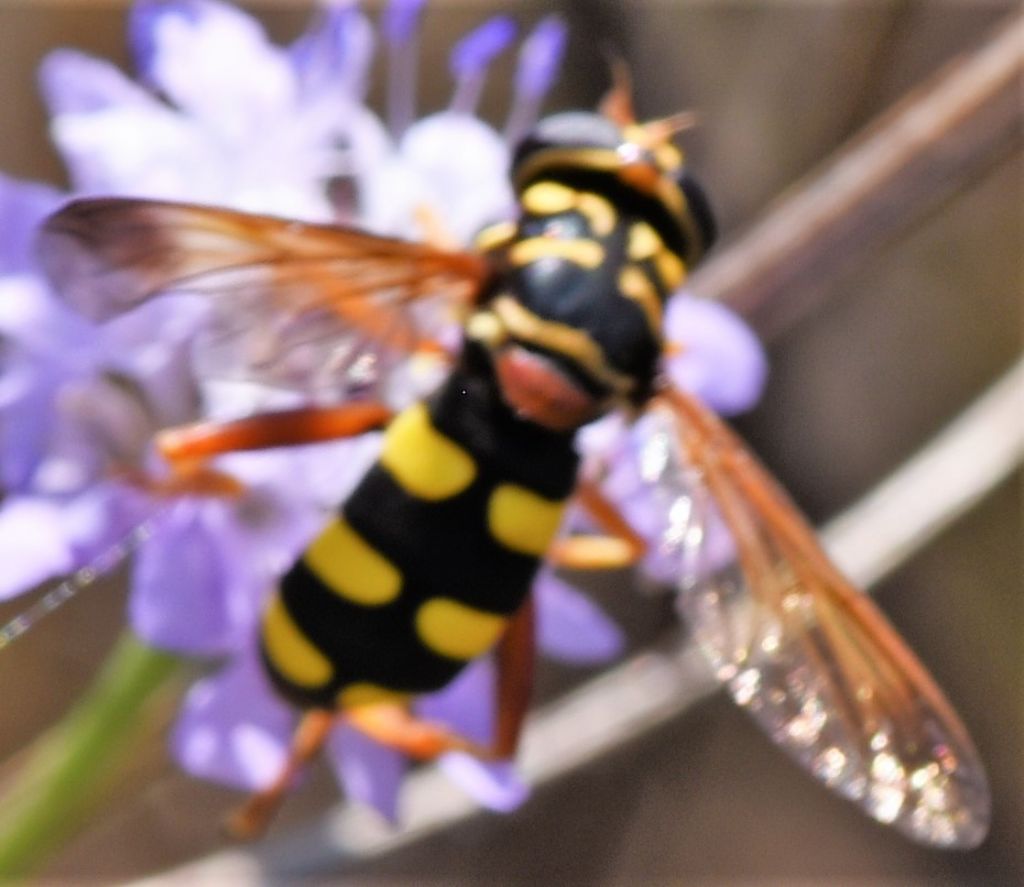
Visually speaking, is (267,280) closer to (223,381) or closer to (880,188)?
(223,381)

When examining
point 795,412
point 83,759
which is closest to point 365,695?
point 83,759

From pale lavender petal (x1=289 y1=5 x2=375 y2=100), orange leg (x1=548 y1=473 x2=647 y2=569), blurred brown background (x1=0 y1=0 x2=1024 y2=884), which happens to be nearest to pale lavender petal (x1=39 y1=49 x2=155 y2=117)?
pale lavender petal (x1=289 y1=5 x2=375 y2=100)

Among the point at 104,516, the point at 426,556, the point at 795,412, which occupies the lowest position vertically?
the point at 795,412

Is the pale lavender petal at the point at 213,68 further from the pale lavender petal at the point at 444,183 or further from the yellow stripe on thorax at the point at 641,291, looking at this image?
the yellow stripe on thorax at the point at 641,291

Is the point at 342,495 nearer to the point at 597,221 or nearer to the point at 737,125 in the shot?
the point at 597,221

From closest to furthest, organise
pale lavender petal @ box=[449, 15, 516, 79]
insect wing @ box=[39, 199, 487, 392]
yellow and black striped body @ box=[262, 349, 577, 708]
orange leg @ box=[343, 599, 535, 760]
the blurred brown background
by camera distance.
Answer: insect wing @ box=[39, 199, 487, 392]
yellow and black striped body @ box=[262, 349, 577, 708]
orange leg @ box=[343, 599, 535, 760]
pale lavender petal @ box=[449, 15, 516, 79]
the blurred brown background

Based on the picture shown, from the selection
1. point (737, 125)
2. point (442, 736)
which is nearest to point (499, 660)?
point (442, 736)

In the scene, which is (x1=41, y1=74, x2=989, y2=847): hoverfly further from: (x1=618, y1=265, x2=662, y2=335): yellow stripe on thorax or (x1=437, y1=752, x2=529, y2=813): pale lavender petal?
(x1=437, y1=752, x2=529, y2=813): pale lavender petal
